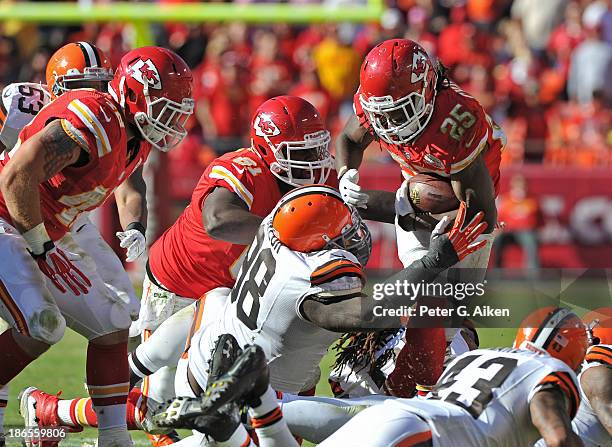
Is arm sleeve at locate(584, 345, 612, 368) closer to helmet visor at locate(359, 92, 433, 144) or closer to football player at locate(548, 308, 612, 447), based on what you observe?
football player at locate(548, 308, 612, 447)

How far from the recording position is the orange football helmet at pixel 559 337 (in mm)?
→ 4281

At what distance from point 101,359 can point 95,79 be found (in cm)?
179

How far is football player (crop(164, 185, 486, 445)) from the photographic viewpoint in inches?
166

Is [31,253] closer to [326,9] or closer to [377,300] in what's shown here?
[377,300]

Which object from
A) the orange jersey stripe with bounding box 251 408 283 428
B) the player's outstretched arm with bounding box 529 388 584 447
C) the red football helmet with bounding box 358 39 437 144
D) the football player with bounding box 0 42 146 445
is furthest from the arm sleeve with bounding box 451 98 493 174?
the orange jersey stripe with bounding box 251 408 283 428

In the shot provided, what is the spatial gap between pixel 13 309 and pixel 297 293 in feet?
3.90

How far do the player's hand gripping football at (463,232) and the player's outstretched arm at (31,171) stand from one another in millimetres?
1641

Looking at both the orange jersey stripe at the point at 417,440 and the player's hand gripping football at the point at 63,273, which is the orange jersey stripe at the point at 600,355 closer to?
the orange jersey stripe at the point at 417,440

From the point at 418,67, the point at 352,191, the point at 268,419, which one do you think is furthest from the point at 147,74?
the point at 268,419

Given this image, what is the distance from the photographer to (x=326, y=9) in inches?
406

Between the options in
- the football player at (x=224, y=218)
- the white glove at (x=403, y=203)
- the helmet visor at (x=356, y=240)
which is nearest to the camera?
the helmet visor at (x=356, y=240)

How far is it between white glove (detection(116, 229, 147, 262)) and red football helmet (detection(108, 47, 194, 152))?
1.73 ft

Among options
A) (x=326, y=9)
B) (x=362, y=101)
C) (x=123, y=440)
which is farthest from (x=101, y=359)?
(x=326, y=9)

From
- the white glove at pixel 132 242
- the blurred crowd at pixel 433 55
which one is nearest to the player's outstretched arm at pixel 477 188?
the white glove at pixel 132 242
